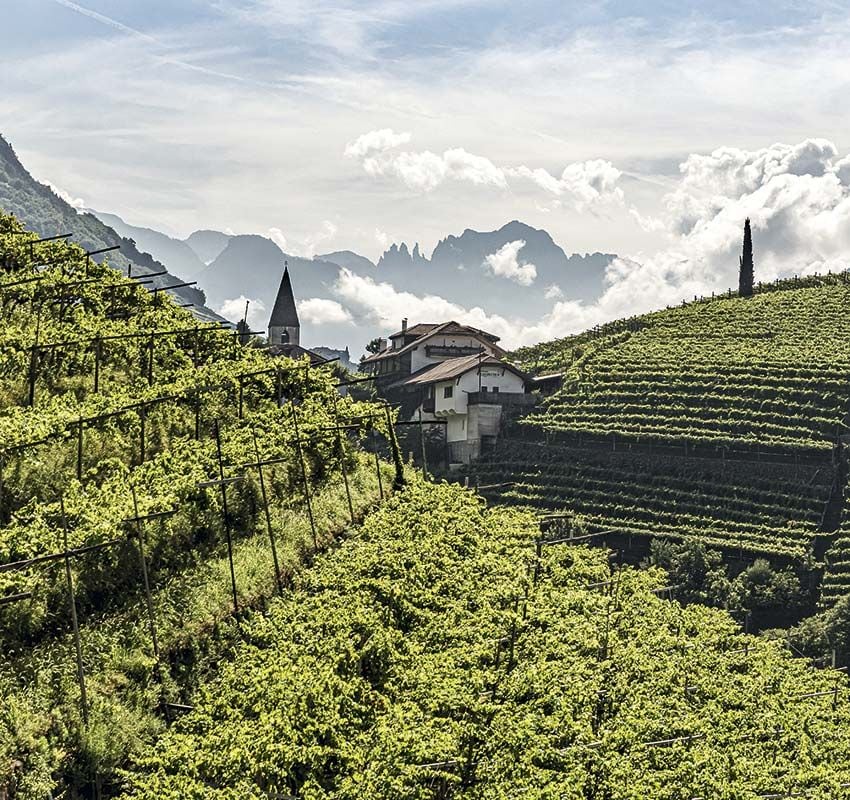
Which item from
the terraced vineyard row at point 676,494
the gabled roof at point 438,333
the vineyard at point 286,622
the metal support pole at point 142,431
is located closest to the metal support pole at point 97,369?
the vineyard at point 286,622

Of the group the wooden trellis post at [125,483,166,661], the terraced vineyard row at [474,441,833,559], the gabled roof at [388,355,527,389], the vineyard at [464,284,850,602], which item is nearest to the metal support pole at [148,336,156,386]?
the wooden trellis post at [125,483,166,661]

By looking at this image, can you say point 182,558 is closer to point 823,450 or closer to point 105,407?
point 105,407

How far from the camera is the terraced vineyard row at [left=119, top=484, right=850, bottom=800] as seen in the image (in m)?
15.6

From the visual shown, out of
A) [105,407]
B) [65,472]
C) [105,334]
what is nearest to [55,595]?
[65,472]

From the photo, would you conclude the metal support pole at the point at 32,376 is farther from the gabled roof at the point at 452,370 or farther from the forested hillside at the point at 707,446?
the gabled roof at the point at 452,370

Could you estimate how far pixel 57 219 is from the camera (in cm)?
17162

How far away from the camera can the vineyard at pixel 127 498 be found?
17391mm

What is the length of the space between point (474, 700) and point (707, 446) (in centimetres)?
3715

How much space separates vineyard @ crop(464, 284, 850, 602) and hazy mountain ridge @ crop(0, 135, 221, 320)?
Answer: 110309mm

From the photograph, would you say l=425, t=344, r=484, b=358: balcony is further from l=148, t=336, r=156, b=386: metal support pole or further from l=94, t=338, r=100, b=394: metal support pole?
l=94, t=338, r=100, b=394: metal support pole

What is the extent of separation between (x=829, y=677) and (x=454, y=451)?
100 feet

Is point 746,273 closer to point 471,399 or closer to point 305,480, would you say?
point 471,399

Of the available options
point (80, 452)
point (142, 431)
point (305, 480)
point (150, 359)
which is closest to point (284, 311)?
point (150, 359)

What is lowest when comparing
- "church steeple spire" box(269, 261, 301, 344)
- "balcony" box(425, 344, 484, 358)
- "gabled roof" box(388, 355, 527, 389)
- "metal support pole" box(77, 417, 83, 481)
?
"metal support pole" box(77, 417, 83, 481)
